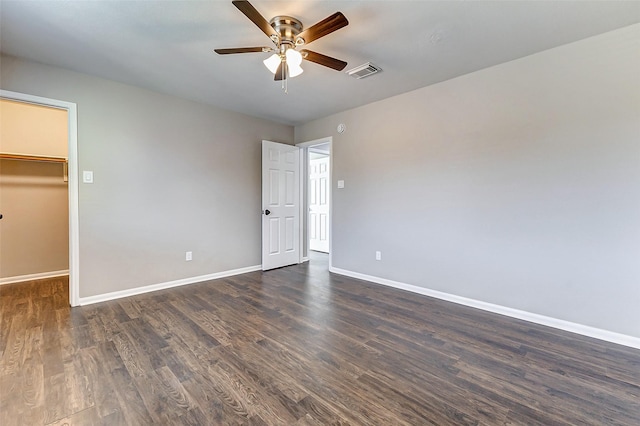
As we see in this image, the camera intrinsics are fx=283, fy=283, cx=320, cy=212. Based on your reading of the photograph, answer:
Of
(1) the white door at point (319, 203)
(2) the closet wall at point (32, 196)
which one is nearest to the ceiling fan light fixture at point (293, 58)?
(2) the closet wall at point (32, 196)

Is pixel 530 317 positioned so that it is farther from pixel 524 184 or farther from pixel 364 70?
pixel 364 70

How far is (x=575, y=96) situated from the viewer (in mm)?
2447

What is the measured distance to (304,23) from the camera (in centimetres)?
216

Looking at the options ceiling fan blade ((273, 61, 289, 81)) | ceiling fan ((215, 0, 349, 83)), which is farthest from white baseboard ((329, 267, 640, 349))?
ceiling fan blade ((273, 61, 289, 81))

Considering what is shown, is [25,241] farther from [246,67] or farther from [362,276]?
[362,276]

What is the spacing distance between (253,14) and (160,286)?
332 centimetres

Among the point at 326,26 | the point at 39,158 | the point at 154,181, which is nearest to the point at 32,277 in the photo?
the point at 39,158

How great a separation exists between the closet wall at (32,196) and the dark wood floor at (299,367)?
1136mm

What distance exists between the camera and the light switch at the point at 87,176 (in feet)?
10.1

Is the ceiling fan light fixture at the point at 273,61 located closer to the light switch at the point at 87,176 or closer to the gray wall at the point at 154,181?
the gray wall at the point at 154,181

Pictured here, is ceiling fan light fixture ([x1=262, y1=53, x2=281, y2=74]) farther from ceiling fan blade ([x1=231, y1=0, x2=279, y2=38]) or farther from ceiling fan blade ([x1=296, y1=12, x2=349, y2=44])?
ceiling fan blade ([x1=296, y1=12, x2=349, y2=44])

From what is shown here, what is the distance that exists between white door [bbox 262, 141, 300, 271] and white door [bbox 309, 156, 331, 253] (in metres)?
1.28

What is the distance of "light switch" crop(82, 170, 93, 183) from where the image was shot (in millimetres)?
3072

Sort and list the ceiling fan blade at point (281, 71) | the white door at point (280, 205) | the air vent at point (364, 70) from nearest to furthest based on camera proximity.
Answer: the ceiling fan blade at point (281, 71) → the air vent at point (364, 70) → the white door at point (280, 205)
